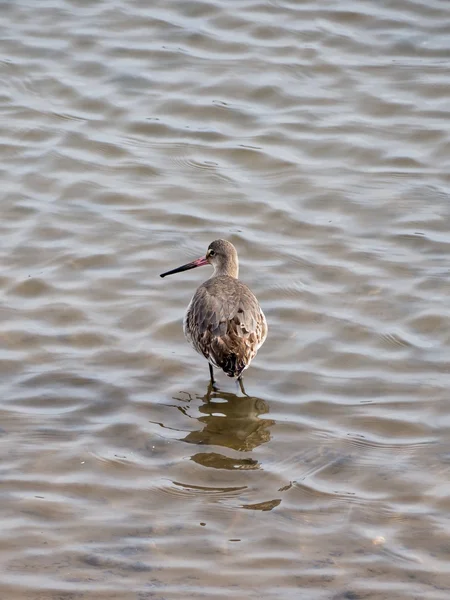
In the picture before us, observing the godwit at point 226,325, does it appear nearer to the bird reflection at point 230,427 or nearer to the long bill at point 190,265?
the bird reflection at point 230,427

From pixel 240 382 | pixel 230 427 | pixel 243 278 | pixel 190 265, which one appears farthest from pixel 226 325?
pixel 243 278

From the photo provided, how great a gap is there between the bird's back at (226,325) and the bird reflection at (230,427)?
235 mm

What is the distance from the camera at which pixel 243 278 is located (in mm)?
8258

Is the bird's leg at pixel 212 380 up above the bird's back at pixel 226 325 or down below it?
below

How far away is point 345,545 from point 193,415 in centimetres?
163

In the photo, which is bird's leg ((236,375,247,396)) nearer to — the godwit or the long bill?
the godwit

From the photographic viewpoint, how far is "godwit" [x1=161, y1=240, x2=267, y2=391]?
680 centimetres

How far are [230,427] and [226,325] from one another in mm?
698

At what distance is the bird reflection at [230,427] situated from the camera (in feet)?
20.3

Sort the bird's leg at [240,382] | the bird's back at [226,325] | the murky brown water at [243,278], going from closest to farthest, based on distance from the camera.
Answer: the murky brown water at [243,278], the bird's back at [226,325], the bird's leg at [240,382]

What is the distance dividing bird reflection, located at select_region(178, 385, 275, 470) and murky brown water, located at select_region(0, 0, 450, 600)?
18 mm

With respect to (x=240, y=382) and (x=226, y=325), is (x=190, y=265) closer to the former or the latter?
(x=226, y=325)

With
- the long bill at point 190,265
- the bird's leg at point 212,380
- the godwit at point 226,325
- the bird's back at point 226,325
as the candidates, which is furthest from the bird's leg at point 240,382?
the long bill at point 190,265

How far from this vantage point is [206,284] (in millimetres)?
7562
